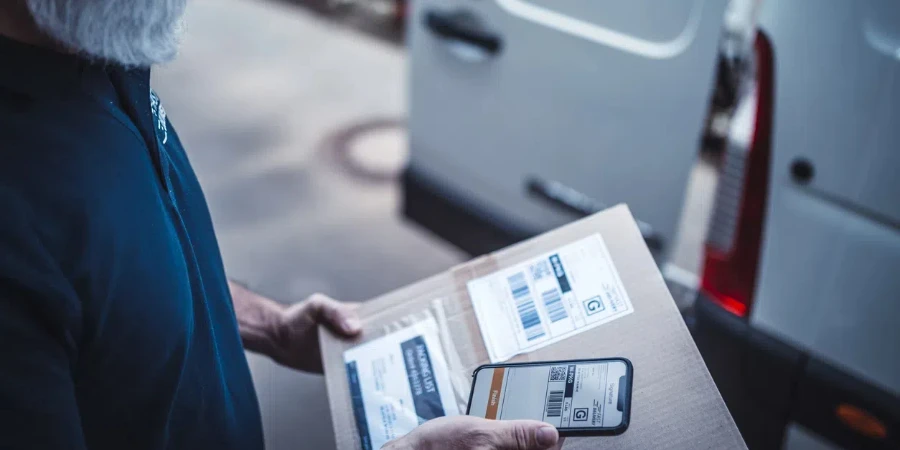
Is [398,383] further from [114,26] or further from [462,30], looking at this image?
[462,30]

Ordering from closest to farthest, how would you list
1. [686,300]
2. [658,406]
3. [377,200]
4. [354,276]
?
[658,406], [686,300], [354,276], [377,200]

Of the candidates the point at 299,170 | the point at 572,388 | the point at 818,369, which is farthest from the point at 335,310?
the point at 299,170

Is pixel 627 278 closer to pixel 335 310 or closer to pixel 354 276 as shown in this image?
pixel 335 310

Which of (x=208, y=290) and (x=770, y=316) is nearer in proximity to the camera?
(x=208, y=290)

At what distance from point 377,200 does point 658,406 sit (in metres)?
2.62

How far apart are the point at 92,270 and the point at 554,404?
57 cm

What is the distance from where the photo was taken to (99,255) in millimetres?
794

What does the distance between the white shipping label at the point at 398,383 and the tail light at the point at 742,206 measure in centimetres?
95

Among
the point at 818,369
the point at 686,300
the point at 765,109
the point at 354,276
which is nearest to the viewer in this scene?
the point at 765,109

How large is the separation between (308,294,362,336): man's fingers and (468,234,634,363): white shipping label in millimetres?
200

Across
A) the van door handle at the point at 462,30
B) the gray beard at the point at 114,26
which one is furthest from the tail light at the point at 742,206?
the gray beard at the point at 114,26

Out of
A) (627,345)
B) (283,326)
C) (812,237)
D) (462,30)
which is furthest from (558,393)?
(462,30)

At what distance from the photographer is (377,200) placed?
3.49 m

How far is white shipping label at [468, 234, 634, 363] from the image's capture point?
108cm
